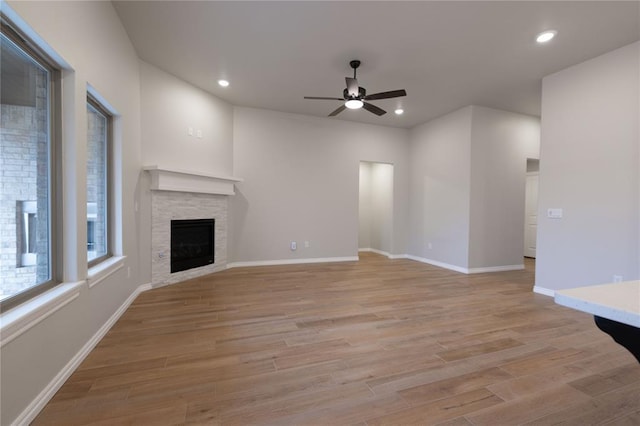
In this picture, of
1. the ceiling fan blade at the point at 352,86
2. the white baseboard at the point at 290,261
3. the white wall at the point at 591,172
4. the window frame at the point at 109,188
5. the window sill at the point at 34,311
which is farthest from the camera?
the white baseboard at the point at 290,261

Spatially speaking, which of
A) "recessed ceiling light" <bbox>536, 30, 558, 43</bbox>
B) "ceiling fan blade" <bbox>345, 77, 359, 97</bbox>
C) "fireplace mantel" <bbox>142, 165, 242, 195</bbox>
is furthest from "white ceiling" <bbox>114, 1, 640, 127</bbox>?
"fireplace mantel" <bbox>142, 165, 242, 195</bbox>

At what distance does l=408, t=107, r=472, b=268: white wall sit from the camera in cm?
516

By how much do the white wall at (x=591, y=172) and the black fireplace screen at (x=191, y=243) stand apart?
506 centimetres

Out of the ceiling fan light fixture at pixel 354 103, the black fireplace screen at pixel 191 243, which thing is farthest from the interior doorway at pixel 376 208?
the black fireplace screen at pixel 191 243

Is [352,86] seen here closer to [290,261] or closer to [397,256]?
[290,261]

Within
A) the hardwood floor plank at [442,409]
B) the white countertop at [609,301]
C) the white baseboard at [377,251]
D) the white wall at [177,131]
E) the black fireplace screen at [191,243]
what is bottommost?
the hardwood floor plank at [442,409]

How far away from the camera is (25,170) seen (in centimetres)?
169

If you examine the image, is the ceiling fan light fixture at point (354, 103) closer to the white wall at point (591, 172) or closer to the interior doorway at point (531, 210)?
the white wall at point (591, 172)

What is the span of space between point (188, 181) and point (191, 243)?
102 centimetres

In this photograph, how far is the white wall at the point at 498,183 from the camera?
5.07 metres

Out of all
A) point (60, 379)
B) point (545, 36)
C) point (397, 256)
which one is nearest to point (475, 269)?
point (397, 256)

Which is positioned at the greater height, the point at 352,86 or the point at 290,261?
the point at 352,86

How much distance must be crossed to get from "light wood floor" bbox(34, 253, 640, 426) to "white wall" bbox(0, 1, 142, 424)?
0.22 m

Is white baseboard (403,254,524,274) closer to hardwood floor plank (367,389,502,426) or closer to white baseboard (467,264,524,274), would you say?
white baseboard (467,264,524,274)
